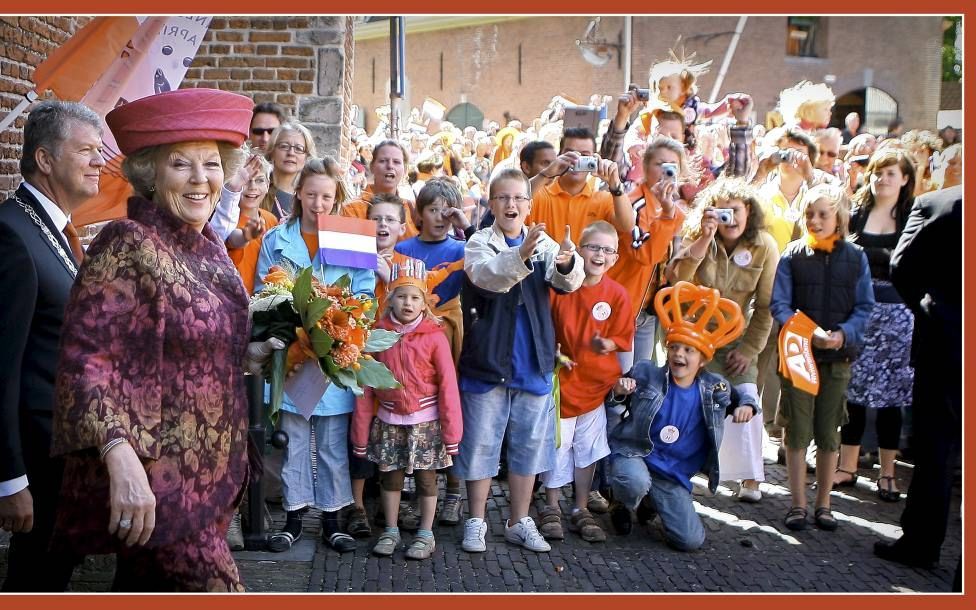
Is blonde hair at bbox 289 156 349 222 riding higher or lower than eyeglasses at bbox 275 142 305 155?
lower

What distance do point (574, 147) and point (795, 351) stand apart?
1.70 metres

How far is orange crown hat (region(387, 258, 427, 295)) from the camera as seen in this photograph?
189 inches

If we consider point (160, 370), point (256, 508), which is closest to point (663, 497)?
point (256, 508)

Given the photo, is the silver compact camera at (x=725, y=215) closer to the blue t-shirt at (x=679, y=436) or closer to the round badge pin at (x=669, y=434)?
the blue t-shirt at (x=679, y=436)

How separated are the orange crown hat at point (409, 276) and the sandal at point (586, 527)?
1462 mm

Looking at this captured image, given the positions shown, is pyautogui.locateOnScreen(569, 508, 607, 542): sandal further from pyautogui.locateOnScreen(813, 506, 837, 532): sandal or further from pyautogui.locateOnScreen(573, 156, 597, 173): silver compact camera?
pyautogui.locateOnScreen(573, 156, 597, 173): silver compact camera

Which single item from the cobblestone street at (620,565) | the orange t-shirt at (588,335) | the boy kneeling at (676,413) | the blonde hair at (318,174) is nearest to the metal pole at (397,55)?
the blonde hair at (318,174)

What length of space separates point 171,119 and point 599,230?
2.78 metres

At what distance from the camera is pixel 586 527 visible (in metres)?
5.19

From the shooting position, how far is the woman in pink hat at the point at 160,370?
2.50 m

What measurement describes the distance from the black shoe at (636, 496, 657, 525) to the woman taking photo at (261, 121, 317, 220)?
2479 mm

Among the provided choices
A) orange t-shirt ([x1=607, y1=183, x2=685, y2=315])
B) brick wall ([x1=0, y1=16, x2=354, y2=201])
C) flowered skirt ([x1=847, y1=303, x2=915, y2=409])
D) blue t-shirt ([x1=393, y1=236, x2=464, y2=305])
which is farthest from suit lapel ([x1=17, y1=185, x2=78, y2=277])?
brick wall ([x1=0, y1=16, x2=354, y2=201])

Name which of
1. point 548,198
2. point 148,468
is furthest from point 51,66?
point 148,468

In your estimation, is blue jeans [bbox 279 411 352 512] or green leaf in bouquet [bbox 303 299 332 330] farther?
blue jeans [bbox 279 411 352 512]
